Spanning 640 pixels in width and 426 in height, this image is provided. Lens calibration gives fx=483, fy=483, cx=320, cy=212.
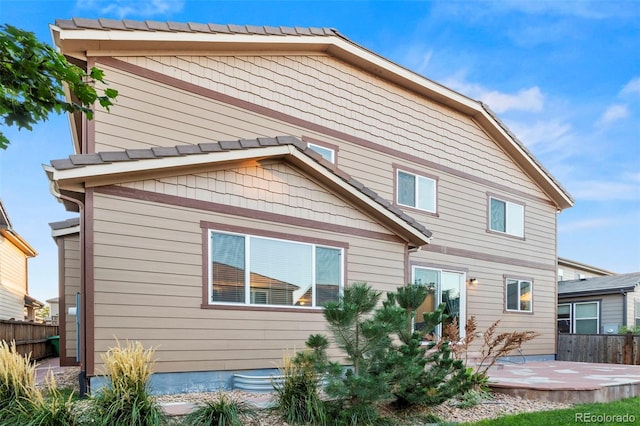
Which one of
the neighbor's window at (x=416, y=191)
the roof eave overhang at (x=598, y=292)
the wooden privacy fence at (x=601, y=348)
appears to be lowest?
the wooden privacy fence at (x=601, y=348)

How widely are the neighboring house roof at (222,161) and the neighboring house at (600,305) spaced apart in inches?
485

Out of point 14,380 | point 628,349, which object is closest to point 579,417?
point 14,380

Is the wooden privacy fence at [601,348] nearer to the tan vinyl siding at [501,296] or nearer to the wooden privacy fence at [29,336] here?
the tan vinyl siding at [501,296]

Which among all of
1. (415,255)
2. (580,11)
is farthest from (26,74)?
(580,11)

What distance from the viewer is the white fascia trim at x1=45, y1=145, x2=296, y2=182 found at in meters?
6.24

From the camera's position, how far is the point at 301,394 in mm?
5719

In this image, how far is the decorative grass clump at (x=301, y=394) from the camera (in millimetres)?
5531

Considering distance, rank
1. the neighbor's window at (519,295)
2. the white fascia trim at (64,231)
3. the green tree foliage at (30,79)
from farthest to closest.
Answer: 1. the neighbor's window at (519,295)
2. the white fascia trim at (64,231)
3. the green tree foliage at (30,79)

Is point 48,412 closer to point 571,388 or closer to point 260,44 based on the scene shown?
point 571,388

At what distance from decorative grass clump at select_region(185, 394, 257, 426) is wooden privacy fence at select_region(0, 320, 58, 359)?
29.6 feet

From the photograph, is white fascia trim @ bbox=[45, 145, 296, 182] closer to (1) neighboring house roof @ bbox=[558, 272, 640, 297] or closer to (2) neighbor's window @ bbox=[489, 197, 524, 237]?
(2) neighbor's window @ bbox=[489, 197, 524, 237]

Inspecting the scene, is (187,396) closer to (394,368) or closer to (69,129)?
(394,368)

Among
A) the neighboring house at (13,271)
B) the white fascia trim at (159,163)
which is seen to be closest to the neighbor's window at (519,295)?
the white fascia trim at (159,163)

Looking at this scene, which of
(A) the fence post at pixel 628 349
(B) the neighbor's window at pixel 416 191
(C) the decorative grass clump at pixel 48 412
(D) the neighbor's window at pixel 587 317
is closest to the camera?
(C) the decorative grass clump at pixel 48 412
